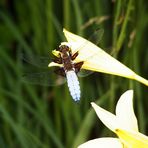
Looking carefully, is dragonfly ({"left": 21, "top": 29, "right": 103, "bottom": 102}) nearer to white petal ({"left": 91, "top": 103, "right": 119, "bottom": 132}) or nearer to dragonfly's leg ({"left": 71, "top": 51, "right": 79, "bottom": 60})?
dragonfly's leg ({"left": 71, "top": 51, "right": 79, "bottom": 60})

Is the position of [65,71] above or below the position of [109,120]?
above

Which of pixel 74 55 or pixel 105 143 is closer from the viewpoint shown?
pixel 105 143

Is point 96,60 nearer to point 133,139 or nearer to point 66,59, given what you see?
point 66,59

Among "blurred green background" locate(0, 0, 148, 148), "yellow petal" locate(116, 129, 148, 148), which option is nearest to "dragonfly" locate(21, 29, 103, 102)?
"yellow petal" locate(116, 129, 148, 148)

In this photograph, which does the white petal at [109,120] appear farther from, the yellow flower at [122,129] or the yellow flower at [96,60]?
the yellow flower at [96,60]

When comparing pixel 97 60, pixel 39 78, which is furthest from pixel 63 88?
pixel 97 60

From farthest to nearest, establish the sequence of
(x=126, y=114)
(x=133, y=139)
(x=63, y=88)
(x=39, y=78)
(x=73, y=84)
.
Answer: (x=63, y=88), (x=39, y=78), (x=73, y=84), (x=126, y=114), (x=133, y=139)

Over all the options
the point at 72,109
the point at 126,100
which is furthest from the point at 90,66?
the point at 72,109
